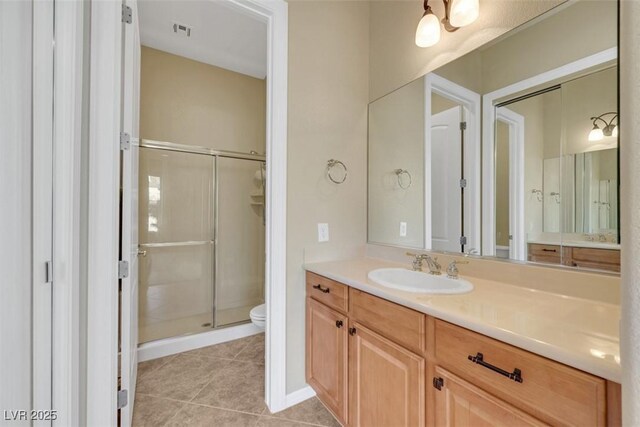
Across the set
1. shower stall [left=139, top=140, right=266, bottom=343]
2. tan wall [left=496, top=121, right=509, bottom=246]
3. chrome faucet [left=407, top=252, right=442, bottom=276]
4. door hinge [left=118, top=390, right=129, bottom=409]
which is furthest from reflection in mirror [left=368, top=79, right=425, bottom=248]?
door hinge [left=118, top=390, right=129, bottom=409]

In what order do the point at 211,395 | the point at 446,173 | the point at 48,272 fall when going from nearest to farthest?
the point at 48,272 < the point at 446,173 < the point at 211,395

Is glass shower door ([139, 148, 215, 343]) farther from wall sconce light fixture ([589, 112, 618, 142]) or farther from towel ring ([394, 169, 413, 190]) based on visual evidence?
Answer: wall sconce light fixture ([589, 112, 618, 142])

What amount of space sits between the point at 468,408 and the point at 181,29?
3.14 m

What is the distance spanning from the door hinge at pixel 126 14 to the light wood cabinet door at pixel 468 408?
2.05m

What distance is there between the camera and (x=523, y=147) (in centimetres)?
131

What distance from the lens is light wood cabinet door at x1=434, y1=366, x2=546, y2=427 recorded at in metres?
0.77

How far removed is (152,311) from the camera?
2555mm

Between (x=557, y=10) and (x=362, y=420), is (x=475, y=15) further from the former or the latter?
(x=362, y=420)

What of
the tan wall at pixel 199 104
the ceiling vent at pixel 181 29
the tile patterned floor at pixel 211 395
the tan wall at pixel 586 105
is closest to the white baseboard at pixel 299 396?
the tile patterned floor at pixel 211 395

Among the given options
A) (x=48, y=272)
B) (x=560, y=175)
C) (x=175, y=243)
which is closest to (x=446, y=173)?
(x=560, y=175)

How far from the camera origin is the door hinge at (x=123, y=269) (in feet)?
4.21

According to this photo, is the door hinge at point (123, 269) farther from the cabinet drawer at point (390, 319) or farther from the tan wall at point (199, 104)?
the tan wall at point (199, 104)

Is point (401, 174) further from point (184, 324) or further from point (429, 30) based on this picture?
point (184, 324)

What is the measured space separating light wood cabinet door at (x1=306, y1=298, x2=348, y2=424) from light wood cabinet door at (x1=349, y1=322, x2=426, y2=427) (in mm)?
62
